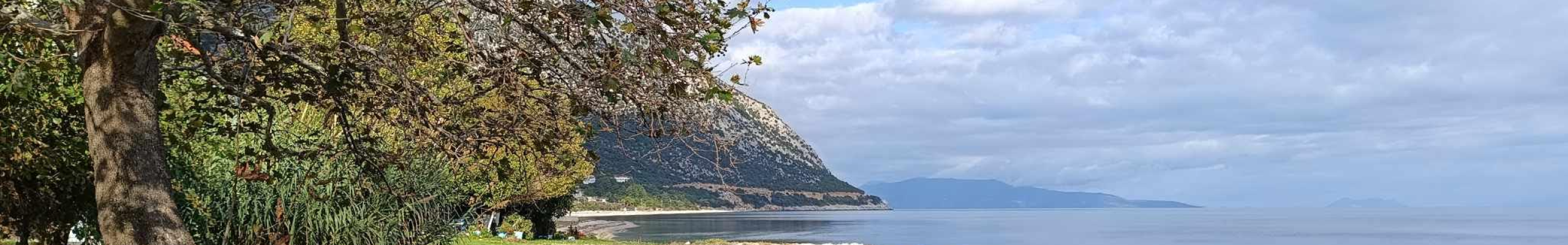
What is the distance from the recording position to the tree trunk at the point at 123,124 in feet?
31.1

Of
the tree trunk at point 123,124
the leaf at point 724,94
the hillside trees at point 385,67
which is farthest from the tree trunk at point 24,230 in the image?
the leaf at point 724,94

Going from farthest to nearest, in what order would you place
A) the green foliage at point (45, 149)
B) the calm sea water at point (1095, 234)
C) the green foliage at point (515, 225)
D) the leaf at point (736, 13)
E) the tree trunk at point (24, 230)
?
the calm sea water at point (1095, 234)
the green foliage at point (515, 225)
the tree trunk at point (24, 230)
the green foliage at point (45, 149)
the leaf at point (736, 13)

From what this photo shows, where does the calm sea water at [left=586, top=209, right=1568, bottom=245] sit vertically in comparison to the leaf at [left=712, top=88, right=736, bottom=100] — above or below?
above

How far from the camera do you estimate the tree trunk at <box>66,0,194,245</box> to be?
947 cm

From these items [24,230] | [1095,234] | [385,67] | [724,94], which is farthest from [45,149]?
[1095,234]

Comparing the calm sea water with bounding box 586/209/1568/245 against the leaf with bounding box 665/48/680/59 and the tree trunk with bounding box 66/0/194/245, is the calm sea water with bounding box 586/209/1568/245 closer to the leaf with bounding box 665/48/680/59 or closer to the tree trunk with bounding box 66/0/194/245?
the tree trunk with bounding box 66/0/194/245

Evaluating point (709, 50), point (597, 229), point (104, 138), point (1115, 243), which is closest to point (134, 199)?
point (104, 138)

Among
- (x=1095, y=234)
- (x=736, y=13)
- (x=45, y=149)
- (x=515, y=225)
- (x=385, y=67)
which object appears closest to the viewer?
(x=736, y=13)

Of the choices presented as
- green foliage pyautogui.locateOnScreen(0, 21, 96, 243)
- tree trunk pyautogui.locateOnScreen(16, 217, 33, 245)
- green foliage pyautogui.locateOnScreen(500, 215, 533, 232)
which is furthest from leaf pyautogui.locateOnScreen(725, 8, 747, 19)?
green foliage pyautogui.locateOnScreen(500, 215, 533, 232)

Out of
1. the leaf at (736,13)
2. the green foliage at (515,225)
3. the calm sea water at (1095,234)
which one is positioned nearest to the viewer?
the leaf at (736,13)

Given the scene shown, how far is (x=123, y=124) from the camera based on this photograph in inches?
376

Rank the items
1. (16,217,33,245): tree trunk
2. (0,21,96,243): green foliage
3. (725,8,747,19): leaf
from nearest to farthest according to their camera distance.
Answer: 1. (725,8,747,19): leaf
2. (0,21,96,243): green foliage
3. (16,217,33,245): tree trunk

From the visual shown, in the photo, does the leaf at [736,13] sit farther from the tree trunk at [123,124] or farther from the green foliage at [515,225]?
the green foliage at [515,225]

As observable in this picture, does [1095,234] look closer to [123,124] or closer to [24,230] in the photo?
[24,230]
